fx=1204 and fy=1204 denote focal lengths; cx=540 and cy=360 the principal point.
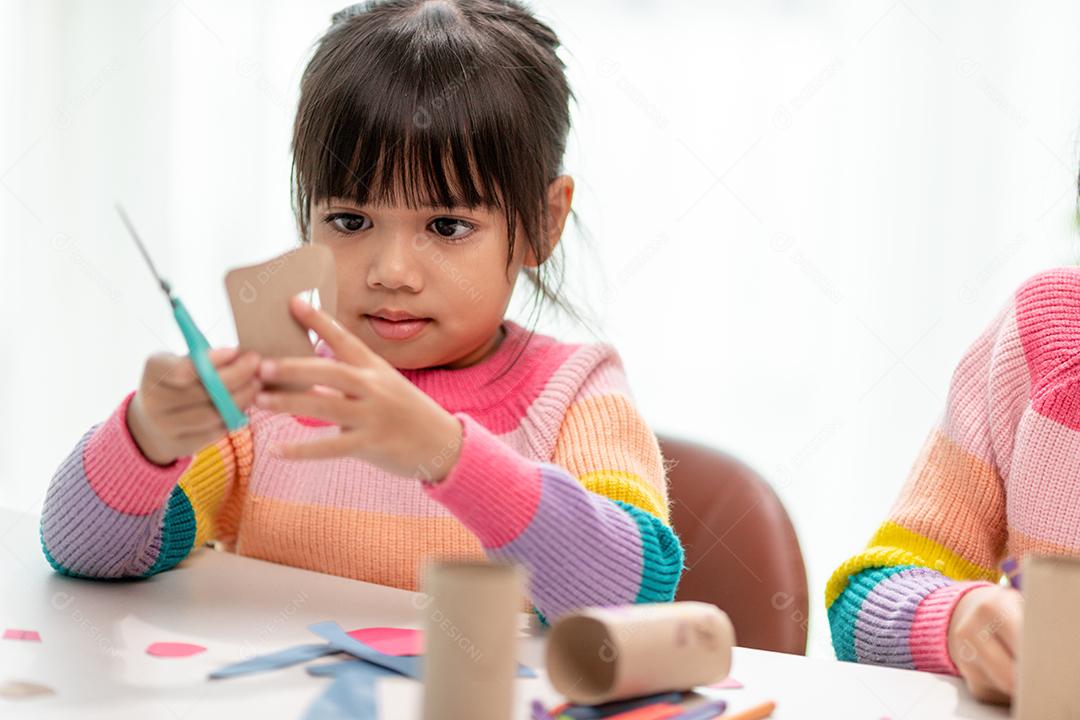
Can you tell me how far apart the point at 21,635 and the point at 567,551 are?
0.43 meters

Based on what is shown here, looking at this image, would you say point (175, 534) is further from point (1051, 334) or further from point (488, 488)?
point (1051, 334)

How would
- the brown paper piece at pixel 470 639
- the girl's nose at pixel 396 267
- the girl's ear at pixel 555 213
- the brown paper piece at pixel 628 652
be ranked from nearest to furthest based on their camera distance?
the brown paper piece at pixel 470 639, the brown paper piece at pixel 628 652, the girl's nose at pixel 396 267, the girl's ear at pixel 555 213

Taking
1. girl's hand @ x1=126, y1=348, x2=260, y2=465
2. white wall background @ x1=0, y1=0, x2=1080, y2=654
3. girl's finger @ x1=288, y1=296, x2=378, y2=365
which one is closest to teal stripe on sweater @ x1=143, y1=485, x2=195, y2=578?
girl's hand @ x1=126, y1=348, x2=260, y2=465

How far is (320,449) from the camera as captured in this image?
0.86m

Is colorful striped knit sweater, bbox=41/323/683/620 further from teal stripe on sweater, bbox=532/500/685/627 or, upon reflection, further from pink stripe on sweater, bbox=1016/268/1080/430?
pink stripe on sweater, bbox=1016/268/1080/430

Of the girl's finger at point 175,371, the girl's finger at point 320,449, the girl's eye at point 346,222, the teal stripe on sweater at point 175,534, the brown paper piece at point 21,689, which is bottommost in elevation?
the brown paper piece at point 21,689

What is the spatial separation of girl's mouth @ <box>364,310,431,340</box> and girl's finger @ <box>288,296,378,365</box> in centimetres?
35

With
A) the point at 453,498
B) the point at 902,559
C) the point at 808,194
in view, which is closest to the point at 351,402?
the point at 453,498

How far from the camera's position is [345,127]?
1215mm

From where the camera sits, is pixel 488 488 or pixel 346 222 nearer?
pixel 488 488

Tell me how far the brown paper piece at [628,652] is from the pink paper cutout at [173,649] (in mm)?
282

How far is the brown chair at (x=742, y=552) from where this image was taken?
1263 mm

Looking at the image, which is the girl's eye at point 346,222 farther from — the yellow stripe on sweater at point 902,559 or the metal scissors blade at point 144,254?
the yellow stripe on sweater at point 902,559

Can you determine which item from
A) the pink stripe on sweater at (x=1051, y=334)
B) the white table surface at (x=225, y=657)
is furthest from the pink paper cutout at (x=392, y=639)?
the pink stripe on sweater at (x=1051, y=334)
